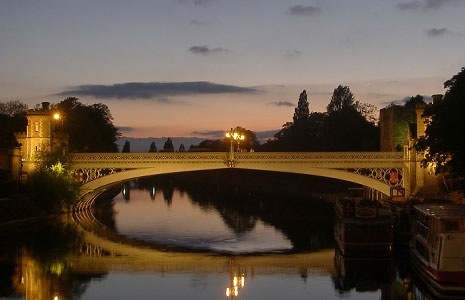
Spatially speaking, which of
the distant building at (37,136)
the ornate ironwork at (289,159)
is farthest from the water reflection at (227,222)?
the distant building at (37,136)

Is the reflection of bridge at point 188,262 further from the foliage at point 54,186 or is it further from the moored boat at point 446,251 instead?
the foliage at point 54,186

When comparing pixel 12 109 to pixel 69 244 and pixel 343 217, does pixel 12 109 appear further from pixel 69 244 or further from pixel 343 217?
pixel 343 217

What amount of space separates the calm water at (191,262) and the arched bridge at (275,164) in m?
4.07

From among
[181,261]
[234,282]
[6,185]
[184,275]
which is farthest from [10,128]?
[234,282]

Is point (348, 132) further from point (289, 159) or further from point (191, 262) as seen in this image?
point (191, 262)

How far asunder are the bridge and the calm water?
4097mm

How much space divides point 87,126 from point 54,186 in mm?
32082

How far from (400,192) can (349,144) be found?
5232cm

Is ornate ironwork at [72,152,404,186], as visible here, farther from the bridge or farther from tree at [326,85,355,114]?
tree at [326,85,355,114]

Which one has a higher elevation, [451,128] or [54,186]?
[451,128]

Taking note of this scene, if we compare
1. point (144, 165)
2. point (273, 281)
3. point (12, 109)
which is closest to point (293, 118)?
point (12, 109)

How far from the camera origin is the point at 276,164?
187ft

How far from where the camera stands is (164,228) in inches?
2237

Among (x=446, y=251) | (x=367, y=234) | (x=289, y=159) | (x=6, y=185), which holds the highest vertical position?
(x=289, y=159)
